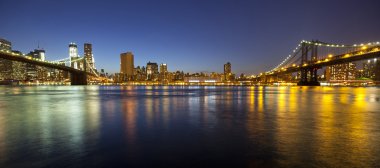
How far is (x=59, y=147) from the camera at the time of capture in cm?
809

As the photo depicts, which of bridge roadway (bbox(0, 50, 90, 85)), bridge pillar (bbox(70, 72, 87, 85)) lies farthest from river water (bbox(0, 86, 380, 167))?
bridge pillar (bbox(70, 72, 87, 85))

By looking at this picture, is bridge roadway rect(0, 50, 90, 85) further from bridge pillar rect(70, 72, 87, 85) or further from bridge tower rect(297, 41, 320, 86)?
bridge tower rect(297, 41, 320, 86)

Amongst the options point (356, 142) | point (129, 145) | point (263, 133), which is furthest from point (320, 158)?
point (129, 145)

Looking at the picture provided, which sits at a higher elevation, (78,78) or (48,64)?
(48,64)

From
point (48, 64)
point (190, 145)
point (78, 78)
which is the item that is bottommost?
point (190, 145)

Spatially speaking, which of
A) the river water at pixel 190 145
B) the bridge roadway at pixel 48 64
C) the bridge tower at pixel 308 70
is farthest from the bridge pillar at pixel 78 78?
the river water at pixel 190 145

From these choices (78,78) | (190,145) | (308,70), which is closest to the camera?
(190,145)

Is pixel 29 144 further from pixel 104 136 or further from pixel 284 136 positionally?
pixel 284 136

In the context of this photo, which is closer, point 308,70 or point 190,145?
point 190,145

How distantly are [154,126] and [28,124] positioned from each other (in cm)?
587

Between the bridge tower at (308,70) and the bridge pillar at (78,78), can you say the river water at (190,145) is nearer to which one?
the bridge tower at (308,70)

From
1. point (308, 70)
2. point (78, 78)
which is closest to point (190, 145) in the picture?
point (308, 70)

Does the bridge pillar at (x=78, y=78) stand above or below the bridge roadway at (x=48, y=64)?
below

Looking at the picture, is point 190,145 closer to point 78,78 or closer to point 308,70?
point 308,70
